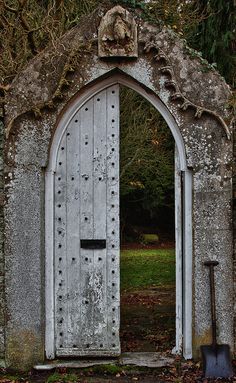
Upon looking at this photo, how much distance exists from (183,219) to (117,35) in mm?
2151

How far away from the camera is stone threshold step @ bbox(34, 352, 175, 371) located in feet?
20.0

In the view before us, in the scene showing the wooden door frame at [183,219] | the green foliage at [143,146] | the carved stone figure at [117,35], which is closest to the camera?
the carved stone figure at [117,35]

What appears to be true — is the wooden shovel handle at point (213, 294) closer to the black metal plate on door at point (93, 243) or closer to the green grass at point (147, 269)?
the black metal plate on door at point (93, 243)

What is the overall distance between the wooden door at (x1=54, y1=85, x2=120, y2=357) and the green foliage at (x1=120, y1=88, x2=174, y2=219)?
7.60 m

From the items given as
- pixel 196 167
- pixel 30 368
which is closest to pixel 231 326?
pixel 196 167

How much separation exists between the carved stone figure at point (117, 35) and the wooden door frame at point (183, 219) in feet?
1.10

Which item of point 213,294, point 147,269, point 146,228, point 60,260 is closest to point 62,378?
point 60,260

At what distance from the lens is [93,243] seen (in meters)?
6.36

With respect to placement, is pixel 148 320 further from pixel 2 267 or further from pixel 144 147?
pixel 144 147

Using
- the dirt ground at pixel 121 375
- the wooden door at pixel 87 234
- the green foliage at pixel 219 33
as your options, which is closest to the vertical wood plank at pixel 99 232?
the wooden door at pixel 87 234

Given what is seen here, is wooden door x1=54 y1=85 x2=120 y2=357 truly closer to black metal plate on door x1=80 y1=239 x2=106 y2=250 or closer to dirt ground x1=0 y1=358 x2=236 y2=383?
black metal plate on door x1=80 y1=239 x2=106 y2=250

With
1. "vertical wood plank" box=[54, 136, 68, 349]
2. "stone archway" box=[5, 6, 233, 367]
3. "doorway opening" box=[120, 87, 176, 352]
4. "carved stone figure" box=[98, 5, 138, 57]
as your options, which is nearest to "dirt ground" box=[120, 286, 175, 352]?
"doorway opening" box=[120, 87, 176, 352]

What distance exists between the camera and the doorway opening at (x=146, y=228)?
326 inches

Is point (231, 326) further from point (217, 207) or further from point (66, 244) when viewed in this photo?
point (66, 244)
